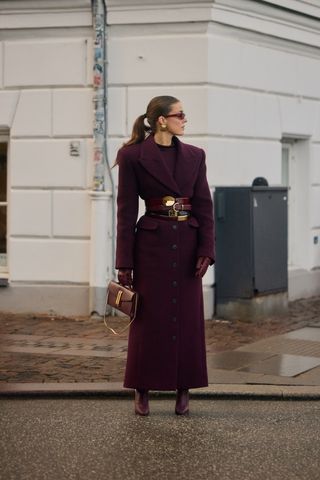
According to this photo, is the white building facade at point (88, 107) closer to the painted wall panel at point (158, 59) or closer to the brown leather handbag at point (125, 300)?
the painted wall panel at point (158, 59)

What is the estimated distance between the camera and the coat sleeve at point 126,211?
256 inches

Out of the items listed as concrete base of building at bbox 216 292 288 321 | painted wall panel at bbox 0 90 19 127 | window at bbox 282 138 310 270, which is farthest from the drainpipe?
window at bbox 282 138 310 270

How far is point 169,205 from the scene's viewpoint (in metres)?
6.53

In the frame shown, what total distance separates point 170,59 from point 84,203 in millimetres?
1914

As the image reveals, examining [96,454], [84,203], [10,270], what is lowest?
[96,454]

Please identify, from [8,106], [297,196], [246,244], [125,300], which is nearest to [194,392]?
[125,300]

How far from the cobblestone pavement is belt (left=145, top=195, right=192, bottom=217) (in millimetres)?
1719

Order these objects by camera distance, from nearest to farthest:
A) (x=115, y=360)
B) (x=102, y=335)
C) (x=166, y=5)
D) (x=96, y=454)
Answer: (x=96, y=454), (x=115, y=360), (x=102, y=335), (x=166, y=5)

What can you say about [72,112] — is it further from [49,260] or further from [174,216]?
[174,216]

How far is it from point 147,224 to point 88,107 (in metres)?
4.93

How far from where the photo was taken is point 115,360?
28.2 feet

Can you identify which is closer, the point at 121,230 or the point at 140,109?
the point at 121,230

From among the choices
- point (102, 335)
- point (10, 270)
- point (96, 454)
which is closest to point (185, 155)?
point (96, 454)

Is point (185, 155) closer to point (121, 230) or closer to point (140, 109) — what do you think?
point (121, 230)
